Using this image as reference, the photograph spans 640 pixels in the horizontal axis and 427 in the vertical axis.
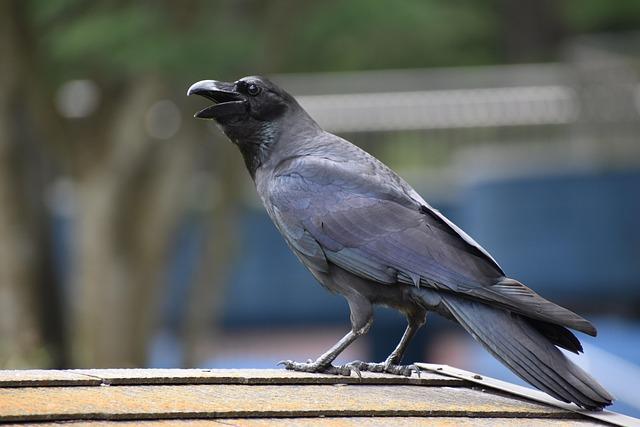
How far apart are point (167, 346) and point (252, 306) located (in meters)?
1.39

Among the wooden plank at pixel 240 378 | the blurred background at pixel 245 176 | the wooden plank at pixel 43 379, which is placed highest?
the blurred background at pixel 245 176

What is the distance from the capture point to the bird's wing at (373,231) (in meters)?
4.83

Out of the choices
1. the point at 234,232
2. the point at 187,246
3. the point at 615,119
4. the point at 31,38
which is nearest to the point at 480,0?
the point at 615,119

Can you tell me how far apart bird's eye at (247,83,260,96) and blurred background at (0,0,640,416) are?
4.61 meters

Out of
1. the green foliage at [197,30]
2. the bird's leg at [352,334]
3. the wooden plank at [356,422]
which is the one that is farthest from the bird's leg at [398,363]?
the green foliage at [197,30]

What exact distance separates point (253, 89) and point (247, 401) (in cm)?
165

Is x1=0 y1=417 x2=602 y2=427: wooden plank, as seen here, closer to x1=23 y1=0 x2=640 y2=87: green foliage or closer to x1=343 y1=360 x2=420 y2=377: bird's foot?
x1=343 y1=360 x2=420 y2=377: bird's foot

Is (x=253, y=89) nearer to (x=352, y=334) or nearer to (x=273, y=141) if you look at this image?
(x=273, y=141)

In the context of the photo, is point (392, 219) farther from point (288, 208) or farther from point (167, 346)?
point (167, 346)

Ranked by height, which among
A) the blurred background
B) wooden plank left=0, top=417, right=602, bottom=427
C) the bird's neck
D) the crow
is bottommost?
wooden plank left=0, top=417, right=602, bottom=427

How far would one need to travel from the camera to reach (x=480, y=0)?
22.9 metres

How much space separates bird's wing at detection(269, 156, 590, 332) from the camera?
483 cm

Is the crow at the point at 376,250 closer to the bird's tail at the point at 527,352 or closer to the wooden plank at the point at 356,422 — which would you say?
the bird's tail at the point at 527,352

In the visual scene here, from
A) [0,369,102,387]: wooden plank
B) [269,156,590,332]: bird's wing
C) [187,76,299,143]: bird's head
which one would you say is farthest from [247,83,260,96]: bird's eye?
[0,369,102,387]: wooden plank
